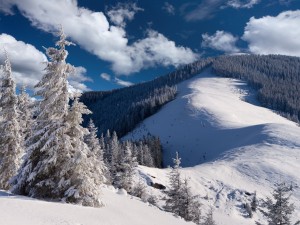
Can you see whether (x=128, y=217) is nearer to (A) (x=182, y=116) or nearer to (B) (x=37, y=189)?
(B) (x=37, y=189)

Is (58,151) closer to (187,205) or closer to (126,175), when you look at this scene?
(187,205)

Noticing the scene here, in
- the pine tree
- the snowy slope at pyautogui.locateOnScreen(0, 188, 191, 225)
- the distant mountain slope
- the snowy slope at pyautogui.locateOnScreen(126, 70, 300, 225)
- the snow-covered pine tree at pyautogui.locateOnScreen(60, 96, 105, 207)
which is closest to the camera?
the snowy slope at pyautogui.locateOnScreen(0, 188, 191, 225)

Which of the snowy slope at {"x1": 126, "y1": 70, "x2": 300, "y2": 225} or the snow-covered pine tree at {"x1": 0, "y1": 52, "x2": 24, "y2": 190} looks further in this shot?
the snowy slope at {"x1": 126, "y1": 70, "x2": 300, "y2": 225}

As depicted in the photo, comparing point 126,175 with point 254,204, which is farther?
point 254,204

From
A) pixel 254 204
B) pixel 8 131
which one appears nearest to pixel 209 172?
pixel 254 204

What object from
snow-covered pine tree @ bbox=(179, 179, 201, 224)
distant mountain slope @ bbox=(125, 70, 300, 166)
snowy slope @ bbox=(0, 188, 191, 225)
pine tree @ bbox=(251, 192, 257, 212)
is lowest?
pine tree @ bbox=(251, 192, 257, 212)

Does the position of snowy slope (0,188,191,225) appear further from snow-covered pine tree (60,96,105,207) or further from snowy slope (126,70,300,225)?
snowy slope (126,70,300,225)

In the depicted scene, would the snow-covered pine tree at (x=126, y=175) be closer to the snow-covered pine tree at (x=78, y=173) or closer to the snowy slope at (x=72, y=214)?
the snowy slope at (x=72, y=214)

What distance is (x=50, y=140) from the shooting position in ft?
65.4

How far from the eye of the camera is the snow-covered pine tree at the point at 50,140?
19906mm

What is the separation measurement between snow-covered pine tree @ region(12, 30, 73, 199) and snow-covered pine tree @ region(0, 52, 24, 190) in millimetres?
10072

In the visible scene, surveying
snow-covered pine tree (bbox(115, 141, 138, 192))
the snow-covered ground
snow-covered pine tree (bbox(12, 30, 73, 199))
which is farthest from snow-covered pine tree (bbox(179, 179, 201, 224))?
snow-covered pine tree (bbox(12, 30, 73, 199))

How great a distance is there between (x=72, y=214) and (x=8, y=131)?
667 inches

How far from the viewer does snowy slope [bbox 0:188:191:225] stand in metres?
13.8
